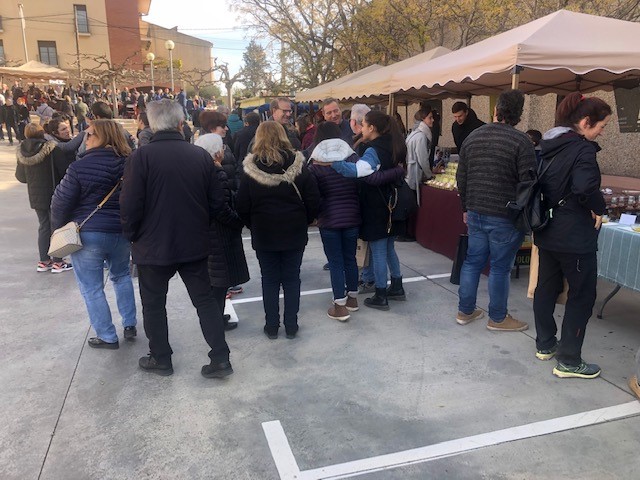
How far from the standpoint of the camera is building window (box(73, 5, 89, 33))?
37.6 meters

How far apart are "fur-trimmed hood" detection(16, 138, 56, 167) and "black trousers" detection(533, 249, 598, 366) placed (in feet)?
15.8

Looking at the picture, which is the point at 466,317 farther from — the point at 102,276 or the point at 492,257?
the point at 102,276

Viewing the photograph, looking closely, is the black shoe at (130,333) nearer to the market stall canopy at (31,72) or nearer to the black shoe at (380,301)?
the black shoe at (380,301)

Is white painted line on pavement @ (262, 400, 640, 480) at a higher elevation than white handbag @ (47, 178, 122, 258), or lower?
lower

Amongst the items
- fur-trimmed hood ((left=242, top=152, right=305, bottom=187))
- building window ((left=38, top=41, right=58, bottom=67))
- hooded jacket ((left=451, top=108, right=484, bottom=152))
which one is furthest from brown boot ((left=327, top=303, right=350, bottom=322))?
building window ((left=38, top=41, right=58, bottom=67))

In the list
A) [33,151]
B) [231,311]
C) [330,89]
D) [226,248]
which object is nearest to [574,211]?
[226,248]

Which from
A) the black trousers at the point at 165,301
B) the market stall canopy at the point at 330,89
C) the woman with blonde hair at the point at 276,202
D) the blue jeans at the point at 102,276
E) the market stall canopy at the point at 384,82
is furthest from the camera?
the market stall canopy at the point at 330,89

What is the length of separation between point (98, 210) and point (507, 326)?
323cm

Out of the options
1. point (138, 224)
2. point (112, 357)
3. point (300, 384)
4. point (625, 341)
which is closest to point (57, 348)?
point (112, 357)

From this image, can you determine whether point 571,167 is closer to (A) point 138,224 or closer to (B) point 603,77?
(A) point 138,224

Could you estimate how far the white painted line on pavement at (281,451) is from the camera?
2.43 m

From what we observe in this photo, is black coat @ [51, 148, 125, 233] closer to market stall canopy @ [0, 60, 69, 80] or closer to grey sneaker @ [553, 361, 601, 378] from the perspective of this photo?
grey sneaker @ [553, 361, 601, 378]

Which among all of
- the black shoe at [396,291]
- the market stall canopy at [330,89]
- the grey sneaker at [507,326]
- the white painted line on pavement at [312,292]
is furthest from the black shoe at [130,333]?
the market stall canopy at [330,89]

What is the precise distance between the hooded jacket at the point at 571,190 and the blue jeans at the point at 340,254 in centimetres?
155
